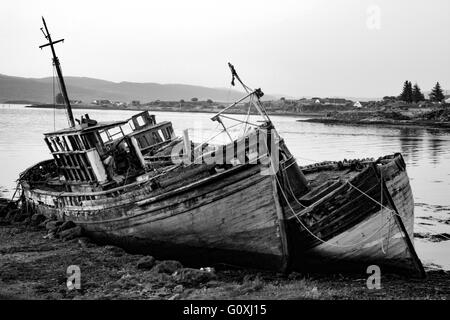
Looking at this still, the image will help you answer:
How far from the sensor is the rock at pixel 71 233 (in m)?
14.7

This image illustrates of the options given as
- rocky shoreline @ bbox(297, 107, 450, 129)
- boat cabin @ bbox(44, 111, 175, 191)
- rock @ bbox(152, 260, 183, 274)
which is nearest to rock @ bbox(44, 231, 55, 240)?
boat cabin @ bbox(44, 111, 175, 191)

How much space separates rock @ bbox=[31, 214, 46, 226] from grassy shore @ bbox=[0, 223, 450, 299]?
169 inches

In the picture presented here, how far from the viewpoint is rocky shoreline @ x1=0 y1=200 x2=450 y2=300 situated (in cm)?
944

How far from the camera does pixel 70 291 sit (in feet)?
32.5

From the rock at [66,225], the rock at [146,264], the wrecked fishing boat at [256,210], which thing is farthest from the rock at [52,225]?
the rock at [146,264]

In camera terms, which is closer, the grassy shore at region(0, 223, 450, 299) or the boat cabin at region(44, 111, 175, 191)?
the grassy shore at region(0, 223, 450, 299)

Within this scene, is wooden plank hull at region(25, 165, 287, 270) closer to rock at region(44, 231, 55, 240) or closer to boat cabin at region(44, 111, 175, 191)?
boat cabin at region(44, 111, 175, 191)

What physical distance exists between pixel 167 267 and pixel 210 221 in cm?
153

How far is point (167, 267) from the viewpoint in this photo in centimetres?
1114

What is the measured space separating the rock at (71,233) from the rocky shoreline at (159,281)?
1063 mm

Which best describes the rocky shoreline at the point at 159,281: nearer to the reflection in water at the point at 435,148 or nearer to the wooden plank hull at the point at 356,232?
the wooden plank hull at the point at 356,232

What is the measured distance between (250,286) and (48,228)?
9.05m

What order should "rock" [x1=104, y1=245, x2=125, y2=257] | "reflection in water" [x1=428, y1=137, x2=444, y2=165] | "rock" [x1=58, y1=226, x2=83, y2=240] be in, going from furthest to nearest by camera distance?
"reflection in water" [x1=428, y1=137, x2=444, y2=165], "rock" [x1=58, y1=226, x2=83, y2=240], "rock" [x1=104, y1=245, x2=125, y2=257]

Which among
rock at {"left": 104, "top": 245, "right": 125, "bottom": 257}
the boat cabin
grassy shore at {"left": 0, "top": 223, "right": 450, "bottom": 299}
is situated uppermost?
the boat cabin
